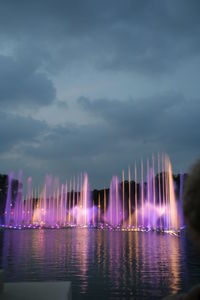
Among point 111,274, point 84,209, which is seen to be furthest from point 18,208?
point 111,274

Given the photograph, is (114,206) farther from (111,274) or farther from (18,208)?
(111,274)

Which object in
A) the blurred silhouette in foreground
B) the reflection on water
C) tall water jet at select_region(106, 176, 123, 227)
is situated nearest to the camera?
the blurred silhouette in foreground

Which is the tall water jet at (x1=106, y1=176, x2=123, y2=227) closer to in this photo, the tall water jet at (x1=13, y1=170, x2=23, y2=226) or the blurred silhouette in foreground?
the tall water jet at (x1=13, y1=170, x2=23, y2=226)

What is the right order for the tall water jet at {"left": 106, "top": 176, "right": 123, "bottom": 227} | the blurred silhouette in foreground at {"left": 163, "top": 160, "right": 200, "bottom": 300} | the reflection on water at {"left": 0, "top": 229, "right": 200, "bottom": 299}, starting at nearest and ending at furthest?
the blurred silhouette in foreground at {"left": 163, "top": 160, "right": 200, "bottom": 300} → the reflection on water at {"left": 0, "top": 229, "right": 200, "bottom": 299} → the tall water jet at {"left": 106, "top": 176, "right": 123, "bottom": 227}

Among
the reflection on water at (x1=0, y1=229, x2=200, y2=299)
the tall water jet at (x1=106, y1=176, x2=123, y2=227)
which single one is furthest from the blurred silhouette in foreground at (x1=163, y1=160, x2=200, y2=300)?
the tall water jet at (x1=106, y1=176, x2=123, y2=227)

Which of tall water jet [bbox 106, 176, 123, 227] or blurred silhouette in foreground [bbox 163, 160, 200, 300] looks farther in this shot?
tall water jet [bbox 106, 176, 123, 227]

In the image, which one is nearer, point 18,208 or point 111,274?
point 111,274

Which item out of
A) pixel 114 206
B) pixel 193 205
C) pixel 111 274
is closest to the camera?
pixel 193 205

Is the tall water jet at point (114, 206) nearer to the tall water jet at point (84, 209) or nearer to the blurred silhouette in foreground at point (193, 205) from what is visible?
the tall water jet at point (84, 209)

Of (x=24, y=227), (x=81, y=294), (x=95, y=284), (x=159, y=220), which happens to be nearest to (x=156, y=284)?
(x=95, y=284)

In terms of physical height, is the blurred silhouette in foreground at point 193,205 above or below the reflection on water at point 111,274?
above

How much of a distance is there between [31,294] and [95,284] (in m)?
3.38

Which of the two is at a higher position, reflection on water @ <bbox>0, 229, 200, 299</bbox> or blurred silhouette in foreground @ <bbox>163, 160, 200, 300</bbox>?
blurred silhouette in foreground @ <bbox>163, 160, 200, 300</bbox>

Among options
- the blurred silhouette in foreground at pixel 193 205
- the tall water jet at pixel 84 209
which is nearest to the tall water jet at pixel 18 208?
the tall water jet at pixel 84 209
